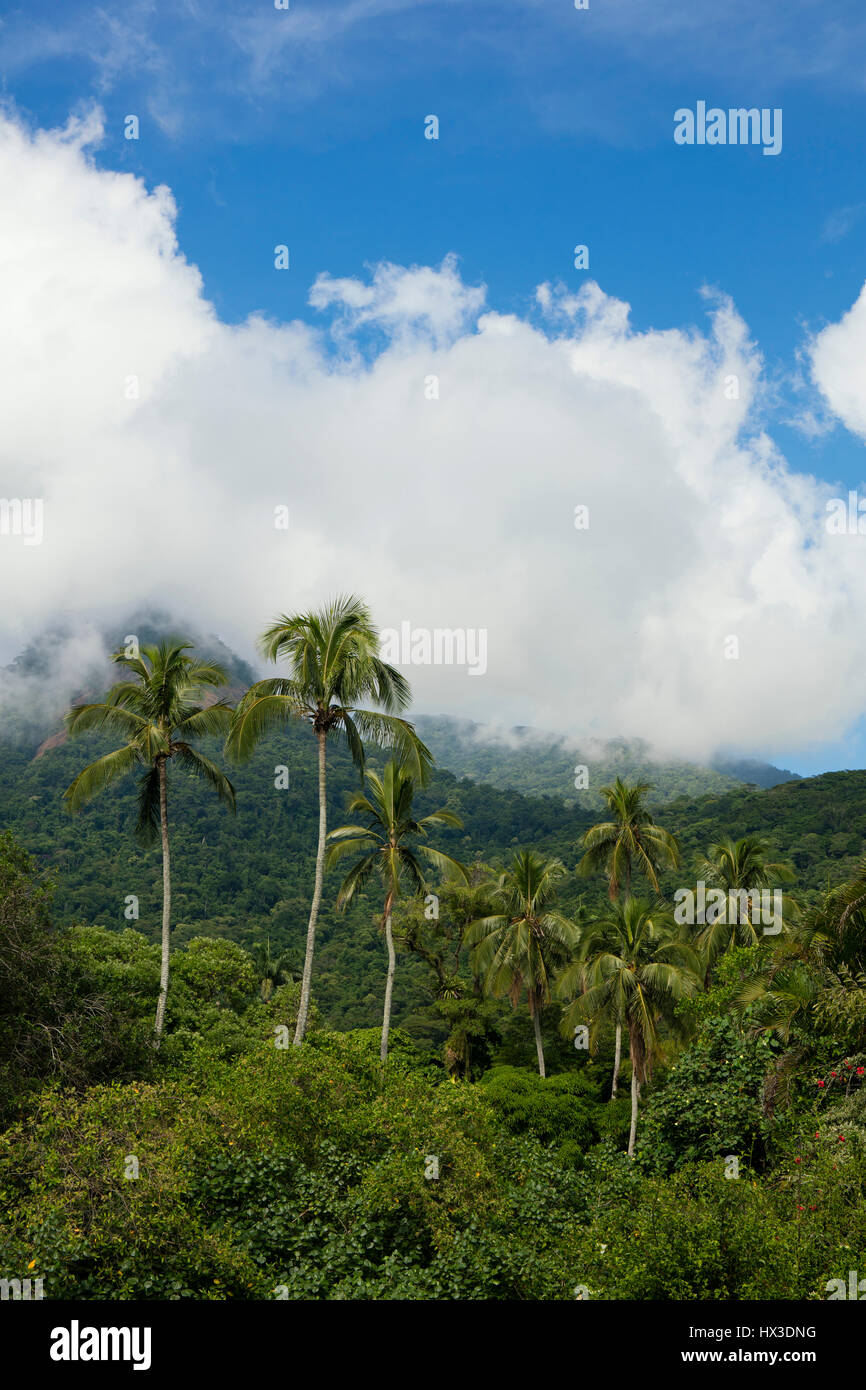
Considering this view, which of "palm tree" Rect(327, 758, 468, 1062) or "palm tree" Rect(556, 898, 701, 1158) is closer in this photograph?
"palm tree" Rect(327, 758, 468, 1062)

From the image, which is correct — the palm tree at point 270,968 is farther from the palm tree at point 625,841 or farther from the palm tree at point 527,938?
the palm tree at point 625,841

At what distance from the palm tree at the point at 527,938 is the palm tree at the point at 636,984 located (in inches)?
175

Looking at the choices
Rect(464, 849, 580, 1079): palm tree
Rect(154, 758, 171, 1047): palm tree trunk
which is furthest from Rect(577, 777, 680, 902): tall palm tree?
Rect(154, 758, 171, 1047): palm tree trunk

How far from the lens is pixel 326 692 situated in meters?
19.3

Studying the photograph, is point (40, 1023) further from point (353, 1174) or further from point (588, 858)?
point (588, 858)

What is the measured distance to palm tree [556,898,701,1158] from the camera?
24.5m

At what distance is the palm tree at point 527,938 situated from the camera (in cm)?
3112

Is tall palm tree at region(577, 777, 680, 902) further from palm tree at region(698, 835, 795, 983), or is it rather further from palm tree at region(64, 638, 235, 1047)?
palm tree at region(64, 638, 235, 1047)

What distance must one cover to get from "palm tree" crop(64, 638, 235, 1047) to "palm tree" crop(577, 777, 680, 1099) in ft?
47.8

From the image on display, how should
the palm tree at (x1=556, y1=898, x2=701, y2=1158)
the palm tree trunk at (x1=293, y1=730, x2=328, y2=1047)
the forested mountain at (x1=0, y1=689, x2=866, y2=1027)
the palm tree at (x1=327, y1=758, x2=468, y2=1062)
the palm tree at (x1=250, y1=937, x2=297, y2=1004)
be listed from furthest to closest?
the forested mountain at (x1=0, y1=689, x2=866, y2=1027) → the palm tree at (x1=250, y1=937, x2=297, y2=1004) → the palm tree at (x1=556, y1=898, x2=701, y2=1158) → the palm tree at (x1=327, y1=758, x2=468, y2=1062) → the palm tree trunk at (x1=293, y1=730, x2=328, y2=1047)

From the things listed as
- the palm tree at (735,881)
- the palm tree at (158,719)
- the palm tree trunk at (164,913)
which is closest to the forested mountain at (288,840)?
the palm tree at (735,881)

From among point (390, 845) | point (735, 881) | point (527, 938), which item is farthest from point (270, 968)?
point (390, 845)

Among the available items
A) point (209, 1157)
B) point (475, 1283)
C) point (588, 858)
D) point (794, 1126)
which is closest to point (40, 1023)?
point (209, 1157)
